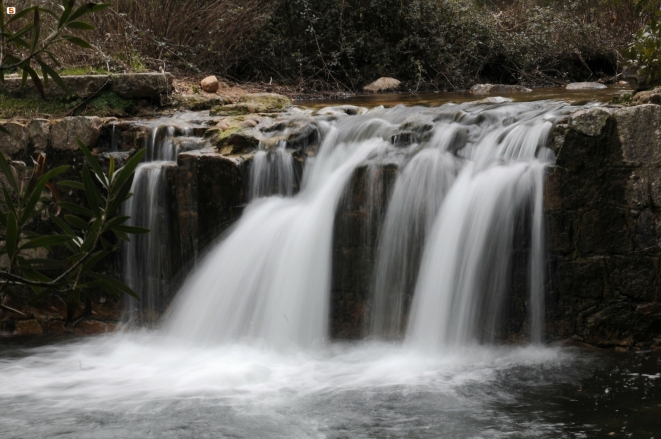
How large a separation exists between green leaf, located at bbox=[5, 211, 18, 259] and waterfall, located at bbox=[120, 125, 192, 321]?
423cm

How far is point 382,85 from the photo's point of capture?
41.9 feet

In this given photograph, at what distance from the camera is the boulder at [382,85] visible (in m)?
12.7

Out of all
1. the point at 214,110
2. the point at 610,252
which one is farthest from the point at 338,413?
the point at 214,110

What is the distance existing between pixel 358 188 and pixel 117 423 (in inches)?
96.4

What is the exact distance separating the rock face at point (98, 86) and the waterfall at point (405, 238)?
2.20m

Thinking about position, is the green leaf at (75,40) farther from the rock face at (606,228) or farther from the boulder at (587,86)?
the boulder at (587,86)

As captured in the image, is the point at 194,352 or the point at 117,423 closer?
the point at 117,423

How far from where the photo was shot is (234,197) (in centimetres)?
599

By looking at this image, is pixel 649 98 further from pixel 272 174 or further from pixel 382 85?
pixel 382 85

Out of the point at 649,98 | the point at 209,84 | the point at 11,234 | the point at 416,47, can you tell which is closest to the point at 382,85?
the point at 416,47

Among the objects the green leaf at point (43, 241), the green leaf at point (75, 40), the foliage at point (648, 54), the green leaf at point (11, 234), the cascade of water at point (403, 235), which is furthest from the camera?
the foliage at point (648, 54)

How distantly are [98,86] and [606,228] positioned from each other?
505 cm

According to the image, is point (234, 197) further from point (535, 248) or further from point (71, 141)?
point (535, 248)

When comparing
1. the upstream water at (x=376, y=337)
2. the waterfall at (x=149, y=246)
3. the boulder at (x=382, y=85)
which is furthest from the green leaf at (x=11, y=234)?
the boulder at (x=382, y=85)
